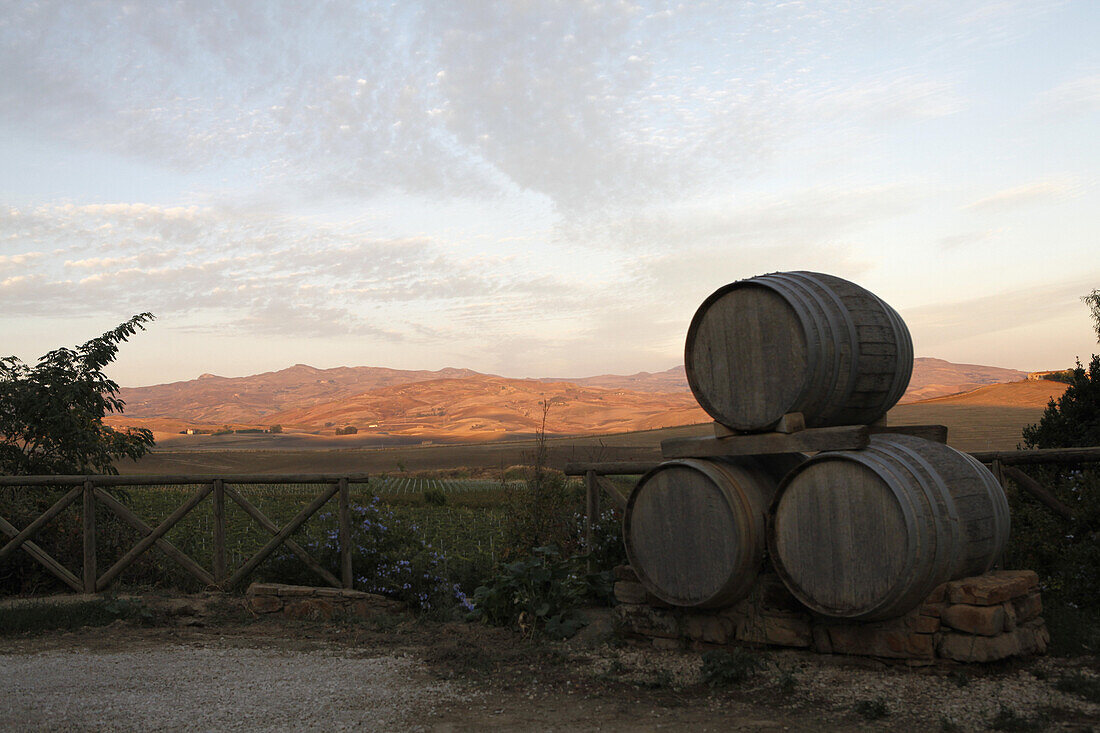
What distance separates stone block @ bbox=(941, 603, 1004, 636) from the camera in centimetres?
451

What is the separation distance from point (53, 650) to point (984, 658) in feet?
22.0

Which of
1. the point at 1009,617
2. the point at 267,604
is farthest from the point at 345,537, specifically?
the point at 1009,617

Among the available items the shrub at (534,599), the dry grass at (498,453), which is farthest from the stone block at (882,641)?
the dry grass at (498,453)

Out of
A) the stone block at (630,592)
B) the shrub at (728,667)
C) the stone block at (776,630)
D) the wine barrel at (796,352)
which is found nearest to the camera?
the shrub at (728,667)

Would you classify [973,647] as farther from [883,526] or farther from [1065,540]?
[1065,540]

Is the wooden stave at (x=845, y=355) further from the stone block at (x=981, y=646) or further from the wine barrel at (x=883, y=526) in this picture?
the stone block at (x=981, y=646)

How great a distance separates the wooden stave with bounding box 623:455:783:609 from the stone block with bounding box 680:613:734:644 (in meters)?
0.13

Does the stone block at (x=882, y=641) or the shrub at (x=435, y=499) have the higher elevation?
the stone block at (x=882, y=641)

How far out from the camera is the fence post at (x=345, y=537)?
26.1 feet

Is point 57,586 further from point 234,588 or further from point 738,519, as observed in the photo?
point 738,519

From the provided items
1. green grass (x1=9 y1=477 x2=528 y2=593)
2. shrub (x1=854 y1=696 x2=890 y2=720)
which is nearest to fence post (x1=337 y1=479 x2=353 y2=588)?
green grass (x1=9 y1=477 x2=528 y2=593)

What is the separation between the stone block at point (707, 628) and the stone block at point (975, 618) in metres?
1.39

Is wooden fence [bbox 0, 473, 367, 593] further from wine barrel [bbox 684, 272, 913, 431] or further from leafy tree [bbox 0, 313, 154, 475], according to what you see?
wine barrel [bbox 684, 272, 913, 431]

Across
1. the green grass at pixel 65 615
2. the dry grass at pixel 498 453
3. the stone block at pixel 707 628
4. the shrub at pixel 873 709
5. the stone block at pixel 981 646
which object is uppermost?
the stone block at pixel 981 646
